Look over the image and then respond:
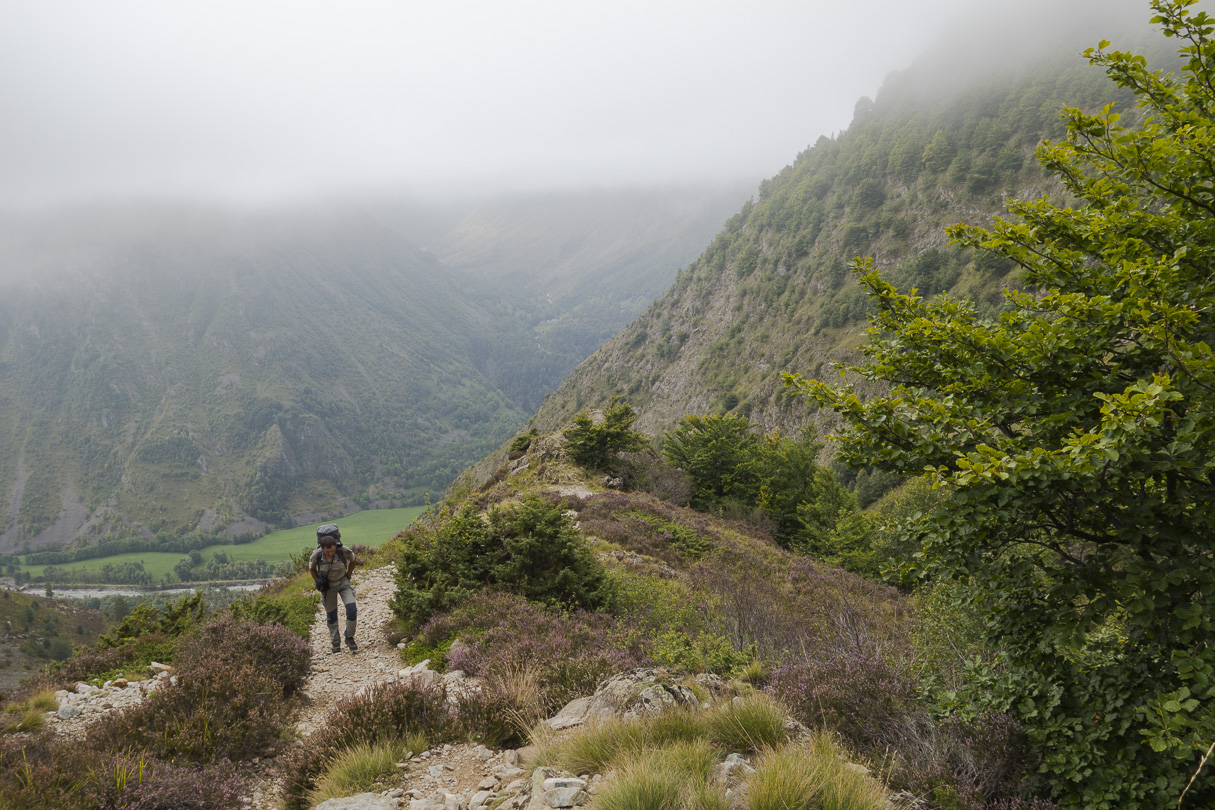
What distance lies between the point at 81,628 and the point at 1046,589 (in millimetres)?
87032

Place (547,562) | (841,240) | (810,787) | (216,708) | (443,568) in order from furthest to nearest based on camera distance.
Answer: (841,240) < (443,568) < (547,562) < (216,708) < (810,787)

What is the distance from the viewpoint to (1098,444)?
2980 millimetres

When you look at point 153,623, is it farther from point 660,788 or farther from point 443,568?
point 660,788

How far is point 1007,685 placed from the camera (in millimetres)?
3979

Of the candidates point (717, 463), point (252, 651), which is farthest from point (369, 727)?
point (717, 463)

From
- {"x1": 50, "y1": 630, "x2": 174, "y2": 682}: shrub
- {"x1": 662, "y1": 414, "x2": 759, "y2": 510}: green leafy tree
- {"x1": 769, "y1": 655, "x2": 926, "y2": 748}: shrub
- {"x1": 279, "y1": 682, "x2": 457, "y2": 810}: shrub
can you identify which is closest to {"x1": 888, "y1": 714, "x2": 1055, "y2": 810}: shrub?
{"x1": 769, "y1": 655, "x2": 926, "y2": 748}: shrub

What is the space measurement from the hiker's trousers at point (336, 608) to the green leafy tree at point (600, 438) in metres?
17.3

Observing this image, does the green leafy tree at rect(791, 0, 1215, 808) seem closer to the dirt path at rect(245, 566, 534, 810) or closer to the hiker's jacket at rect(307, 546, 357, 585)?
the dirt path at rect(245, 566, 534, 810)

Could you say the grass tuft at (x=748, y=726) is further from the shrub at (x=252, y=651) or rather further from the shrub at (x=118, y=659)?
the shrub at (x=118, y=659)

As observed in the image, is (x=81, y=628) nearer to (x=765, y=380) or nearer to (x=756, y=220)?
→ (x=765, y=380)

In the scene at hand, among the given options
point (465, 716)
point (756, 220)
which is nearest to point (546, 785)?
point (465, 716)

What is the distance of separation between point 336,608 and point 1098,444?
10.3m

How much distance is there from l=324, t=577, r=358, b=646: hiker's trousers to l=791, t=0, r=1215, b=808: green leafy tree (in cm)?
839

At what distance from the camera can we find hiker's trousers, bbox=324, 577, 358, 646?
368 inches
